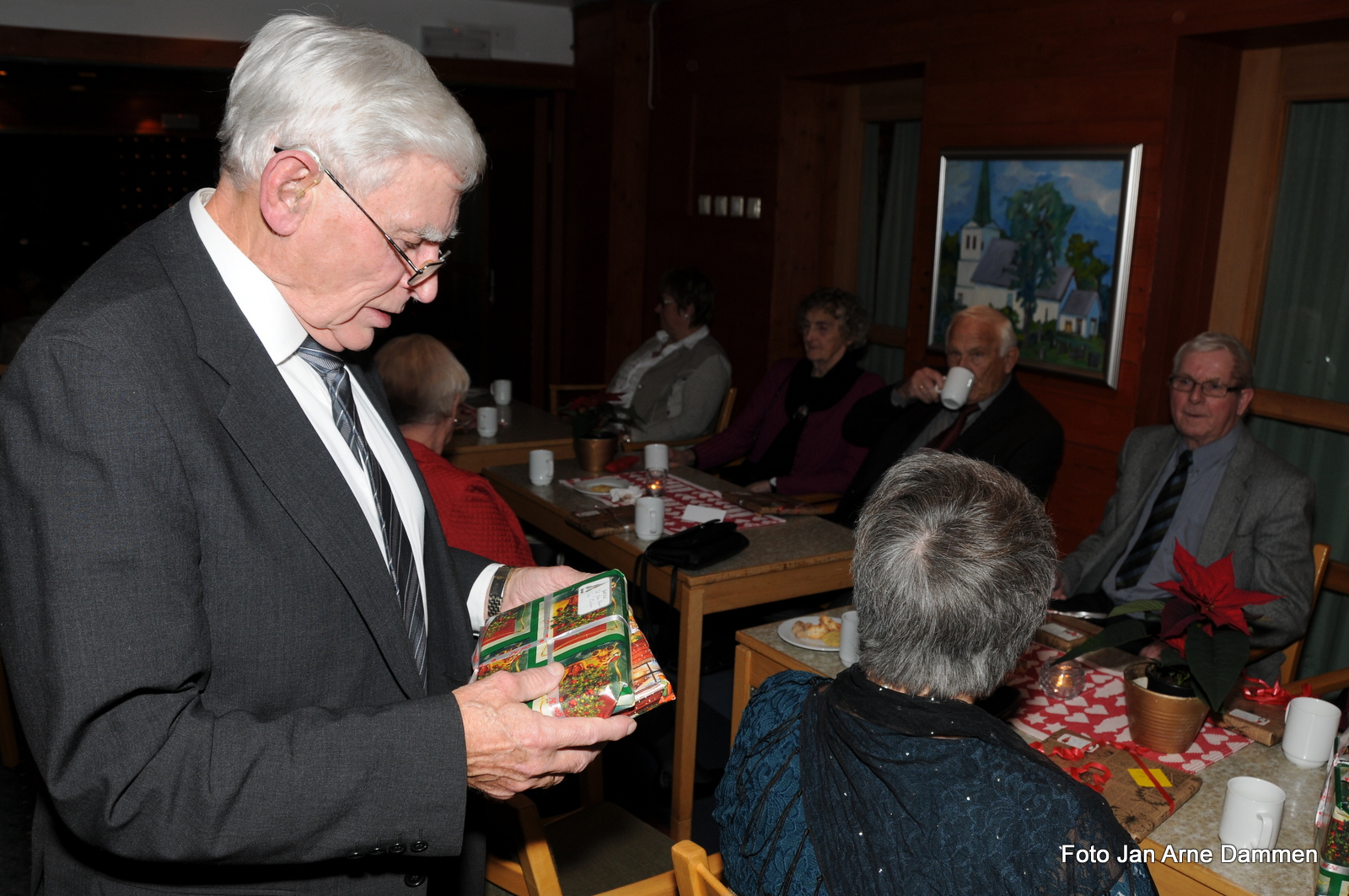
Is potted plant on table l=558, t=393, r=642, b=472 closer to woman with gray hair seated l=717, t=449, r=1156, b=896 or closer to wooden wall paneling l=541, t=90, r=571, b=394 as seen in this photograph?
woman with gray hair seated l=717, t=449, r=1156, b=896

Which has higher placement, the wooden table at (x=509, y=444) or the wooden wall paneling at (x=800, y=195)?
the wooden wall paneling at (x=800, y=195)

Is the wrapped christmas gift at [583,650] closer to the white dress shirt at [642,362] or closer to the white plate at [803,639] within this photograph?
the white plate at [803,639]

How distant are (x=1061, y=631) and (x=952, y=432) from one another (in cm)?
141

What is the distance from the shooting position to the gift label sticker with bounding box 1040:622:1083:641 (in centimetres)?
226

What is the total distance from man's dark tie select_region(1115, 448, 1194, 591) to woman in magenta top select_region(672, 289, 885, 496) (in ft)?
4.36

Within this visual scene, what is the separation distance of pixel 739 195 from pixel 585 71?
72.3 inches

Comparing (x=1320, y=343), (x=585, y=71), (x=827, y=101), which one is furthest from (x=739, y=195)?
(x=1320, y=343)

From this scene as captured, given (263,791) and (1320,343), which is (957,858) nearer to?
(263,791)

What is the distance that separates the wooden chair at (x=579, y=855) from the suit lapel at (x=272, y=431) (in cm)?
57

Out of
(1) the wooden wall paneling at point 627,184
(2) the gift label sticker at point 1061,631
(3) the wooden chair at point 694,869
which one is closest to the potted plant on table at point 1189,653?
(2) the gift label sticker at point 1061,631

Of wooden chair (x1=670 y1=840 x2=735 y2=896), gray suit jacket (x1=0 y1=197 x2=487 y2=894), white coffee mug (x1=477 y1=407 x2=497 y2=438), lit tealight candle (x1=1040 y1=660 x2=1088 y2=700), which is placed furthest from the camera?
white coffee mug (x1=477 y1=407 x2=497 y2=438)

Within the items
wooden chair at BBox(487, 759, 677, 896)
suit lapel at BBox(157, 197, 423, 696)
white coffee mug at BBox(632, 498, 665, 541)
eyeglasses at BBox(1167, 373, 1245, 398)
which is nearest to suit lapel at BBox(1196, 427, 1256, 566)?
eyeglasses at BBox(1167, 373, 1245, 398)

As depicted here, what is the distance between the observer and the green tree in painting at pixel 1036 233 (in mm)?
3838

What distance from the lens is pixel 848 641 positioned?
209 cm
